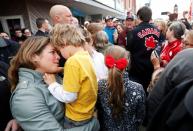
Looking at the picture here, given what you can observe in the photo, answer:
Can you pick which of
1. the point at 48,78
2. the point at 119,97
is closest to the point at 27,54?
the point at 48,78

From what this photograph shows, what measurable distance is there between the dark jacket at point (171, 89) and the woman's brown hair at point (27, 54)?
2.95ft

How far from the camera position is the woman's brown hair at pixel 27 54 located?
6.01ft

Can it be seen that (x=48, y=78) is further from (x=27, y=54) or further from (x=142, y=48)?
(x=142, y=48)

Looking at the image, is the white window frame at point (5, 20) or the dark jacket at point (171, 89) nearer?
the dark jacket at point (171, 89)

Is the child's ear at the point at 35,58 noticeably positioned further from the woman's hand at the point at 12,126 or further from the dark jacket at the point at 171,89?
the dark jacket at the point at 171,89

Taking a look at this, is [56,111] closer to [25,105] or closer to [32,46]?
[25,105]

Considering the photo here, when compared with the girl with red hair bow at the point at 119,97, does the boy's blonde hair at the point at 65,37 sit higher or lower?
higher

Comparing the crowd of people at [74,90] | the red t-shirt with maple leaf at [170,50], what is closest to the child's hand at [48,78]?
the crowd of people at [74,90]

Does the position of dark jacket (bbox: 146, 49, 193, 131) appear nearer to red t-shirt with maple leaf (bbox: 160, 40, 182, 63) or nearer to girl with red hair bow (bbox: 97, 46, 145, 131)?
girl with red hair bow (bbox: 97, 46, 145, 131)

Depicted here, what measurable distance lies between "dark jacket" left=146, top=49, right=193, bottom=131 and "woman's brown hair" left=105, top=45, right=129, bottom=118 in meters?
0.52

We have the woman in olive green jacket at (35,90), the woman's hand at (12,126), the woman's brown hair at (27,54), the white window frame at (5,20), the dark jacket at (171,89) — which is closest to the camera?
the dark jacket at (171,89)

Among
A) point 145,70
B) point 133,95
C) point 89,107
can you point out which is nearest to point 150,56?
point 145,70

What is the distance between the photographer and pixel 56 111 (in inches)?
71.9

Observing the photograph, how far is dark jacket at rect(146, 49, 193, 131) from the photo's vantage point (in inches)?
38.3
